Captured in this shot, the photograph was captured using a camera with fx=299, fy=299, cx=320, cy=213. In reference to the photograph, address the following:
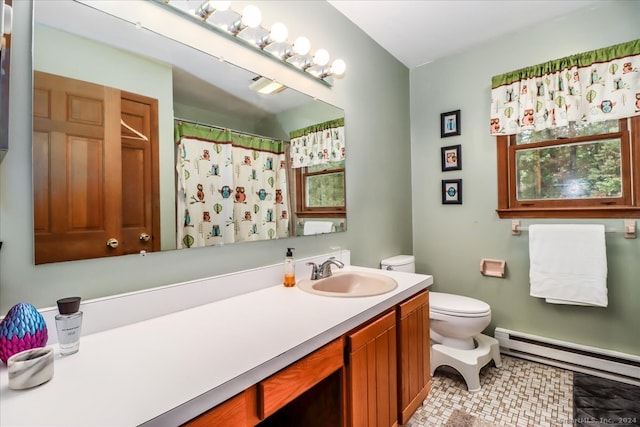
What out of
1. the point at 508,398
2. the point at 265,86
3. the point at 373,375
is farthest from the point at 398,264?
the point at 265,86

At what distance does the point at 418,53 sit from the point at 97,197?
8.45 ft

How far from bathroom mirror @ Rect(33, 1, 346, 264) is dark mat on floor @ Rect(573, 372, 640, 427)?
2.27m

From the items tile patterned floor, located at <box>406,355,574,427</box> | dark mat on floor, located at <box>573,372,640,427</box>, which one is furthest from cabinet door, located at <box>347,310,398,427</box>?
dark mat on floor, located at <box>573,372,640,427</box>

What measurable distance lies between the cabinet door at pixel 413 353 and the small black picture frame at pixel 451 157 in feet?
4.64

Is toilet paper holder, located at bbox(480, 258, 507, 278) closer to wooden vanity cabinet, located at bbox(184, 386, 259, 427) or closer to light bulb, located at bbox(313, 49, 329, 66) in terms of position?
light bulb, located at bbox(313, 49, 329, 66)

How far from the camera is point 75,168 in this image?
3.01ft

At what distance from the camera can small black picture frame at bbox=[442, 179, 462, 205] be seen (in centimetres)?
254

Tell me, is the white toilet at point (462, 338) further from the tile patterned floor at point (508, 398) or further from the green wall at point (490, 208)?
the green wall at point (490, 208)

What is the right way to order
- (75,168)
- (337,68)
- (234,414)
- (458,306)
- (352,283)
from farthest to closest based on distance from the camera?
(458,306)
(337,68)
(352,283)
(75,168)
(234,414)

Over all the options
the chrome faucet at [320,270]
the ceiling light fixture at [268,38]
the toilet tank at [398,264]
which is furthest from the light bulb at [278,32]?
the toilet tank at [398,264]

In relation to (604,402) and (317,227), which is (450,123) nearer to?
(317,227)

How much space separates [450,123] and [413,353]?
6.40 ft

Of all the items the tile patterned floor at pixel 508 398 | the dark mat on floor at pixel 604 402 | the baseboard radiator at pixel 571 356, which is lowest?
the tile patterned floor at pixel 508 398

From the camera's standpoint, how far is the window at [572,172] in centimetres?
192
